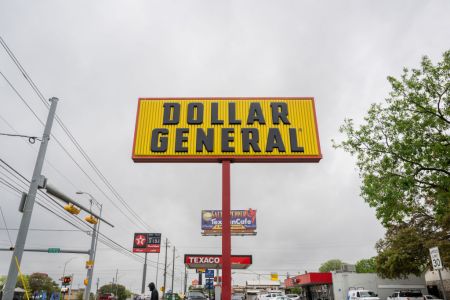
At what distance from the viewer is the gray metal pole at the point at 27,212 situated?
417 inches

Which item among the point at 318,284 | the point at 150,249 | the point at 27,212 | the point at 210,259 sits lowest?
the point at 318,284

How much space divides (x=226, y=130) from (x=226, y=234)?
347 cm

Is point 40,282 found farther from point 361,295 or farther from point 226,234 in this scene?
point 226,234

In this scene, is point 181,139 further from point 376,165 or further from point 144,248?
point 144,248

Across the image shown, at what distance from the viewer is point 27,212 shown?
11.4 meters

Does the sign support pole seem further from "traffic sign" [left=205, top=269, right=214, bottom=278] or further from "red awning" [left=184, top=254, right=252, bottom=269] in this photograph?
"traffic sign" [left=205, top=269, right=214, bottom=278]

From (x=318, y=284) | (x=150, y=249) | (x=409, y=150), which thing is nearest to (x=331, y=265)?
(x=318, y=284)

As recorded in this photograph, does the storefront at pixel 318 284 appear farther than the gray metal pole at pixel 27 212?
Yes

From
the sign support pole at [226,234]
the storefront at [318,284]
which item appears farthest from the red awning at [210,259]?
the sign support pole at [226,234]

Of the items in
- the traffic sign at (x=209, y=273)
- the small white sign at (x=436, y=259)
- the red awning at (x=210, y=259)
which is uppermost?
the red awning at (x=210, y=259)

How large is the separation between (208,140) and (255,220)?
1693 inches

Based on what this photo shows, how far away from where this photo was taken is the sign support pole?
10.0 m

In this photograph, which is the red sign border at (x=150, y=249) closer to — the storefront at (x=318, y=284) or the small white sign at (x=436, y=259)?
the storefront at (x=318, y=284)

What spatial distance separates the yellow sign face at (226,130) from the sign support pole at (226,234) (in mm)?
586
